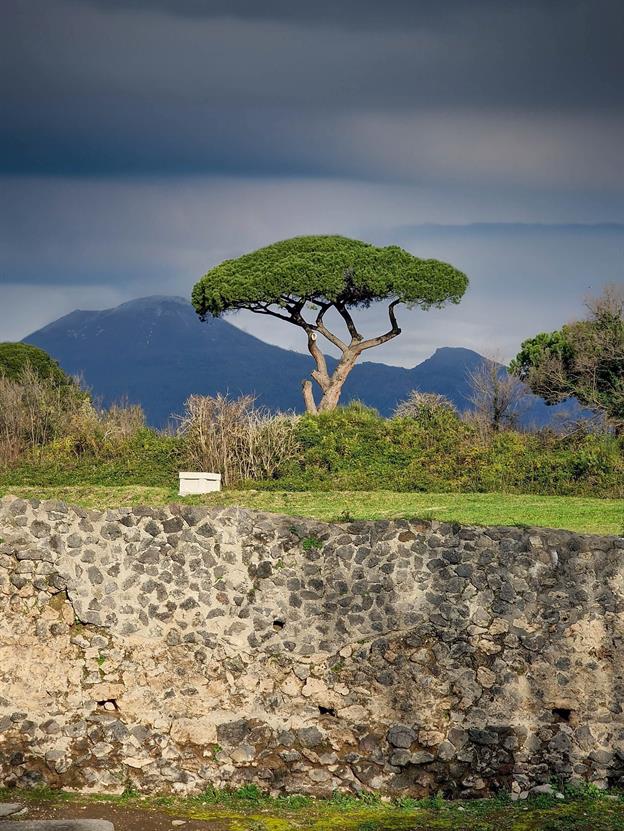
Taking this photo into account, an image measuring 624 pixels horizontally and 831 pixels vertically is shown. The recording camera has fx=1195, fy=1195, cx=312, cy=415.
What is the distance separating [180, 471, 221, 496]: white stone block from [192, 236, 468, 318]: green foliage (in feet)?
62.1

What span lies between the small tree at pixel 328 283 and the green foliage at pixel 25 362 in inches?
240

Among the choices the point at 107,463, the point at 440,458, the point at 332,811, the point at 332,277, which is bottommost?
the point at 332,811

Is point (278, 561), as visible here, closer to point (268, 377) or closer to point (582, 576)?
point (582, 576)

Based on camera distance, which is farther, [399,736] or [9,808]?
[399,736]

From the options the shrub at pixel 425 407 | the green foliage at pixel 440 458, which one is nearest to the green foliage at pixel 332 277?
the shrub at pixel 425 407

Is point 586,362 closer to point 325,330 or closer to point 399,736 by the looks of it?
point 325,330

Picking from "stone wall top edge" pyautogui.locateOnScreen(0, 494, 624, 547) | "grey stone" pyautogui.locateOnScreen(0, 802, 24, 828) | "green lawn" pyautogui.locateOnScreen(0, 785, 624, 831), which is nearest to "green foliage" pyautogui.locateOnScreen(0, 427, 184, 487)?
"stone wall top edge" pyautogui.locateOnScreen(0, 494, 624, 547)

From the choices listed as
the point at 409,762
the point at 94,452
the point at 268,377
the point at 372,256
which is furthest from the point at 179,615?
the point at 268,377

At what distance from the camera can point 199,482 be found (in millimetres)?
23547

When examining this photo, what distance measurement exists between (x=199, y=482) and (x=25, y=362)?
20495 millimetres

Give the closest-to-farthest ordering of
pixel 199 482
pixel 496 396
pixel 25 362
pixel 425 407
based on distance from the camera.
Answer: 1. pixel 199 482
2. pixel 425 407
3. pixel 496 396
4. pixel 25 362

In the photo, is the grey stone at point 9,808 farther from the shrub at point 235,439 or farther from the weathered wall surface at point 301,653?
the shrub at point 235,439

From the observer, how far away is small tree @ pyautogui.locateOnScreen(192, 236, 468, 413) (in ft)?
137

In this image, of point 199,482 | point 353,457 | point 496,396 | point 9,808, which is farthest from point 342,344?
point 9,808
